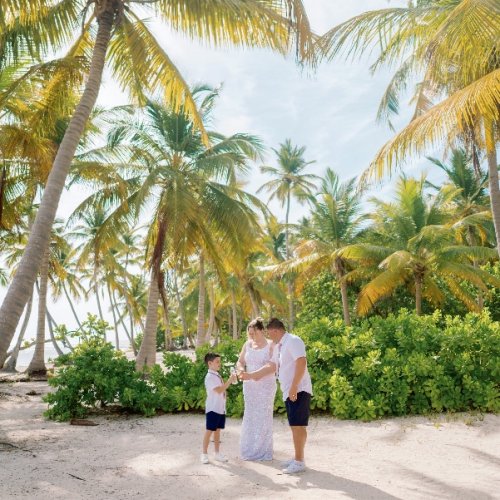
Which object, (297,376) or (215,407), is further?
(215,407)

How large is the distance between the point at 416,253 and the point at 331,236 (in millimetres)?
5595

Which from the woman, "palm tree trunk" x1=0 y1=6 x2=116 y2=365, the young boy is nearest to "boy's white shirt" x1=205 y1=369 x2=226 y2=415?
the young boy

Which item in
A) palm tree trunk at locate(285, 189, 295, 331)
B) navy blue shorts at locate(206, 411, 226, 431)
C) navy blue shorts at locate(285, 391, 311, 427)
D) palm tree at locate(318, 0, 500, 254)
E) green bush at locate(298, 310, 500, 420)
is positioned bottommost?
navy blue shorts at locate(206, 411, 226, 431)

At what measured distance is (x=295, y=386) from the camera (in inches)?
202

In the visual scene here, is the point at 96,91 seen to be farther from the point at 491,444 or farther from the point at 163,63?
the point at 491,444

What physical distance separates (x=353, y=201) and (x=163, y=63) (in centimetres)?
1580

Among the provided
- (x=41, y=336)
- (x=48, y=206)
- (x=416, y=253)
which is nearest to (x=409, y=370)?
(x=48, y=206)

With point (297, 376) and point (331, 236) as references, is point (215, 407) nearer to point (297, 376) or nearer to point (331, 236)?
point (297, 376)

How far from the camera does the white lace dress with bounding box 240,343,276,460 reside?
5.72 m

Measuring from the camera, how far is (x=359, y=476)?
5.22 meters

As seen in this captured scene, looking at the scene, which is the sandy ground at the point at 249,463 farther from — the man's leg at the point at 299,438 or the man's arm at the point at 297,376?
the man's arm at the point at 297,376

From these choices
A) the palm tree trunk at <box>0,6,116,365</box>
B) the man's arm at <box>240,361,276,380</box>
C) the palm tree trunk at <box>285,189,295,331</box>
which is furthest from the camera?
the palm tree trunk at <box>285,189,295,331</box>

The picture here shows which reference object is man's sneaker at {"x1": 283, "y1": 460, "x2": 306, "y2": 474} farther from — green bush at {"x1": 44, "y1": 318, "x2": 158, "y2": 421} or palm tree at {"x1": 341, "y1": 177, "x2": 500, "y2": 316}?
palm tree at {"x1": 341, "y1": 177, "x2": 500, "y2": 316}

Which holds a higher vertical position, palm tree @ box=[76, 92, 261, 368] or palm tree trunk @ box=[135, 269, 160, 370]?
palm tree @ box=[76, 92, 261, 368]
